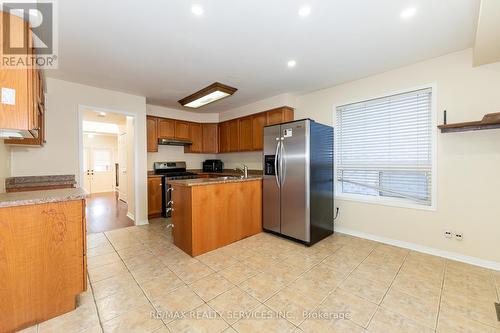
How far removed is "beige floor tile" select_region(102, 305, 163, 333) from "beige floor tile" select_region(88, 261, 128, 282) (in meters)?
0.77

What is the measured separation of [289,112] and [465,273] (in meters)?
3.33

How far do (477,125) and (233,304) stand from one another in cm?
320

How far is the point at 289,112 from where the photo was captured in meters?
4.16

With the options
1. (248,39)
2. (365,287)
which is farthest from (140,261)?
(248,39)

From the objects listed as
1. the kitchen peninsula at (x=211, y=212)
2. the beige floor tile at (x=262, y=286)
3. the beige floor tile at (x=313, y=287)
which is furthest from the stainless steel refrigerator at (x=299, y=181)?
the beige floor tile at (x=262, y=286)

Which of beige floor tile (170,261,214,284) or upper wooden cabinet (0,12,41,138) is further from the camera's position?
beige floor tile (170,261,214,284)

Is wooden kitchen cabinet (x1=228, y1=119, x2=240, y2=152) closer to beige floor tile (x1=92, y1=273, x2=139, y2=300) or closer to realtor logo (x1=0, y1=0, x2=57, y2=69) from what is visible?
realtor logo (x1=0, y1=0, x2=57, y2=69)

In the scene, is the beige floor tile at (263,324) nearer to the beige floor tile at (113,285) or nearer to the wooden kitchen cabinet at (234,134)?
the beige floor tile at (113,285)

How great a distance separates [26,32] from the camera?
1.57 metres

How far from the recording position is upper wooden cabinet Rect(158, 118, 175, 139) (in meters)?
4.77

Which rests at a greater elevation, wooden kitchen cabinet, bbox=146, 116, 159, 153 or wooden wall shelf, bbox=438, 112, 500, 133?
wooden kitchen cabinet, bbox=146, 116, 159, 153

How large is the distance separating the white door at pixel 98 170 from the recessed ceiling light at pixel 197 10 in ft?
28.3

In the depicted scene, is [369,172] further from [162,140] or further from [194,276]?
[162,140]

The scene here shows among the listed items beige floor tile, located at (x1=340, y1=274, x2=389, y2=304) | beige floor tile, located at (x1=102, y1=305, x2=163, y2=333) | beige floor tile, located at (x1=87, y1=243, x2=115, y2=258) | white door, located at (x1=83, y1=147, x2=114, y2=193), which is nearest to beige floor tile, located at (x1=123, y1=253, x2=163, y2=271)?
beige floor tile, located at (x1=87, y1=243, x2=115, y2=258)
